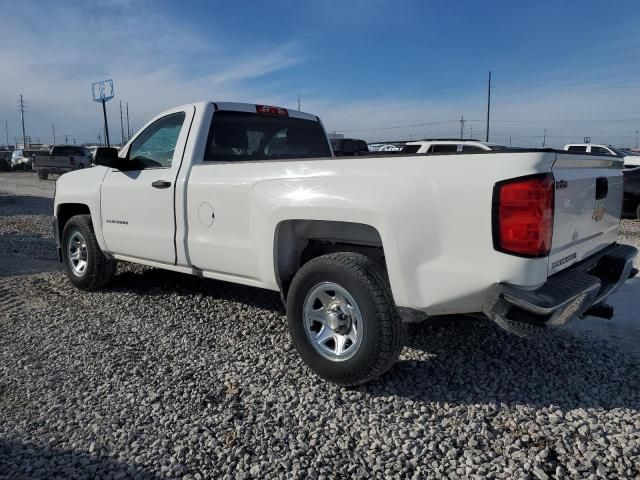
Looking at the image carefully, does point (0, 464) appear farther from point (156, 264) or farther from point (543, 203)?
point (543, 203)

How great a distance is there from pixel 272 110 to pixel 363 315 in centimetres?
262

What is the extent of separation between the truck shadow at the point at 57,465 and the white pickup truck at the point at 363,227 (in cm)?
132

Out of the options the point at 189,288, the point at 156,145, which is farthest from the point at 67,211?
the point at 156,145

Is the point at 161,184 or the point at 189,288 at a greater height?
the point at 161,184

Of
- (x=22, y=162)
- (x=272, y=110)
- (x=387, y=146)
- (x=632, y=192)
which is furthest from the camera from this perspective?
(x=22, y=162)

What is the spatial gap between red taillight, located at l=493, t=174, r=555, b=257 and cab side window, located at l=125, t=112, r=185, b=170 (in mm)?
2993

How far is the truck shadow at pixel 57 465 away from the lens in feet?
8.39

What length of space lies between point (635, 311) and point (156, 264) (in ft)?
14.9

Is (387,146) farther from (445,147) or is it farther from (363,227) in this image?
(363,227)

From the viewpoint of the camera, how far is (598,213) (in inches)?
136

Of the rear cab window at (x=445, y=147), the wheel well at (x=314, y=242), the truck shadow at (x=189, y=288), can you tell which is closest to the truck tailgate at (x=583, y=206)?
the wheel well at (x=314, y=242)

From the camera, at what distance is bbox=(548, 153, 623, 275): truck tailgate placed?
2.84 metres

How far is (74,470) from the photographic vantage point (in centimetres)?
259

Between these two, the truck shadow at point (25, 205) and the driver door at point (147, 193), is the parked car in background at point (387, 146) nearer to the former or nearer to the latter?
the truck shadow at point (25, 205)
